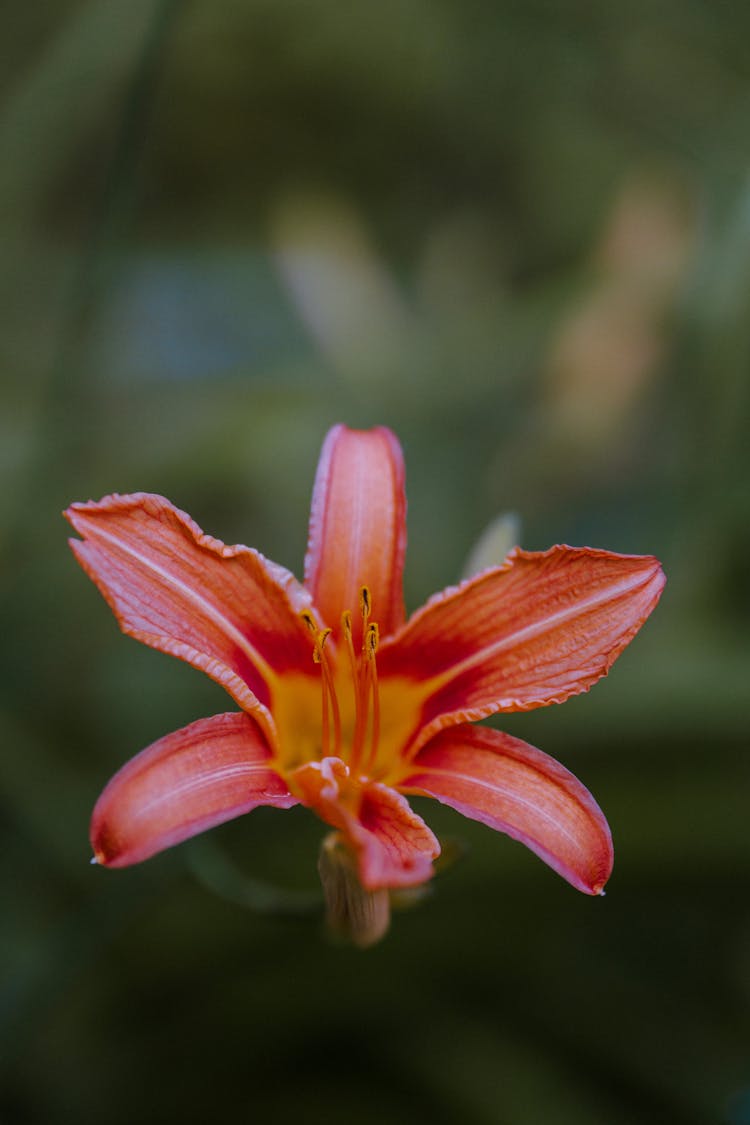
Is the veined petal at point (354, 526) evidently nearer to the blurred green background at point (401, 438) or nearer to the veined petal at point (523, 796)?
the veined petal at point (523, 796)

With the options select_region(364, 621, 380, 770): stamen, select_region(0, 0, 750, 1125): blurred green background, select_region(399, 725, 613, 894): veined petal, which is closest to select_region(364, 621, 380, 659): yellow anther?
select_region(364, 621, 380, 770): stamen

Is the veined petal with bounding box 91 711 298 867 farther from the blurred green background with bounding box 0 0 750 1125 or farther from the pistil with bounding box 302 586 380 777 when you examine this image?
the blurred green background with bounding box 0 0 750 1125

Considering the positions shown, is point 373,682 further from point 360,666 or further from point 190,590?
point 190,590

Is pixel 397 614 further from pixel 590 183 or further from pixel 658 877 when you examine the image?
pixel 590 183

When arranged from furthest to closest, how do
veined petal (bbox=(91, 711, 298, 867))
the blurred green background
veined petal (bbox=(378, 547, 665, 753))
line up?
the blurred green background → veined petal (bbox=(378, 547, 665, 753)) → veined petal (bbox=(91, 711, 298, 867))

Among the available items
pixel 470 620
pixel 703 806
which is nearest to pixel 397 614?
pixel 470 620

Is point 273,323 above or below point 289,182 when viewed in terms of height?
below

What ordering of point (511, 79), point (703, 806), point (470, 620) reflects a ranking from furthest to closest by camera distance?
point (511, 79)
point (703, 806)
point (470, 620)

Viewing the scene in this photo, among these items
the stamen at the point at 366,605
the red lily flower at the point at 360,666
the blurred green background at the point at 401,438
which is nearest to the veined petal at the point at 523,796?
the red lily flower at the point at 360,666
